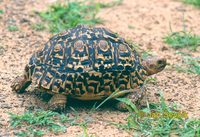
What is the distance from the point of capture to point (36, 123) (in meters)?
4.63

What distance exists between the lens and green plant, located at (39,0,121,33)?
23.7ft

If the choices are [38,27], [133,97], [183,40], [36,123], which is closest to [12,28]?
[38,27]

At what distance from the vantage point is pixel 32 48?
6.59 meters

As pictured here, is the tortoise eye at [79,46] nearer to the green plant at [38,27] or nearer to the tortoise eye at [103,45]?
the tortoise eye at [103,45]

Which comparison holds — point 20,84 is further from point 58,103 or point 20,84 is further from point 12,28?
point 12,28

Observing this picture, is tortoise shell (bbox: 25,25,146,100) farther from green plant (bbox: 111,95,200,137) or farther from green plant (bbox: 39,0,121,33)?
green plant (bbox: 39,0,121,33)

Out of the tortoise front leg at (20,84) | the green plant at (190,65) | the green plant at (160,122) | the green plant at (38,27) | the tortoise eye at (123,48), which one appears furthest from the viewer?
the green plant at (38,27)

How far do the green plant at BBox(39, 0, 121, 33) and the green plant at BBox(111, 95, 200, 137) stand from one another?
246 centimetres

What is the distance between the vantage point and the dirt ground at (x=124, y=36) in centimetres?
497

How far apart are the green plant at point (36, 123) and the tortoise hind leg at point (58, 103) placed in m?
0.14

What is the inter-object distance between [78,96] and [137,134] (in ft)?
2.35

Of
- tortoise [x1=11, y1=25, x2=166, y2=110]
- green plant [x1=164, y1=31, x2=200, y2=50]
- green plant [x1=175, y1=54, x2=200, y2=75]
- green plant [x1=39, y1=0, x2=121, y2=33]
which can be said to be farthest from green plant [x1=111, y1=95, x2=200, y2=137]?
green plant [x1=39, y1=0, x2=121, y2=33]

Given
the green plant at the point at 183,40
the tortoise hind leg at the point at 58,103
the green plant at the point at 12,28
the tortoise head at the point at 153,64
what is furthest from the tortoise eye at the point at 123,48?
the green plant at the point at 12,28

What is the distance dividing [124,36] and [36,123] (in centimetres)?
279
